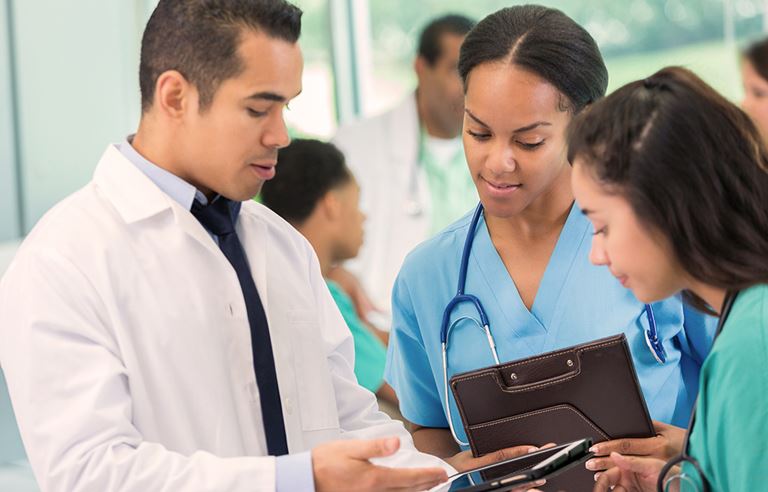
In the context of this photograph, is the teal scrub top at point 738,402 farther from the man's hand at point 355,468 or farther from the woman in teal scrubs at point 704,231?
the man's hand at point 355,468

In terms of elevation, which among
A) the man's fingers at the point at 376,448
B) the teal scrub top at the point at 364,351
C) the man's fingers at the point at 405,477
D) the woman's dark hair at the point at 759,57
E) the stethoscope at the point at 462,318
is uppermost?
Result: the woman's dark hair at the point at 759,57

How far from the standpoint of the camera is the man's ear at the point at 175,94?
57.1 inches

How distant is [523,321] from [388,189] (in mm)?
2248

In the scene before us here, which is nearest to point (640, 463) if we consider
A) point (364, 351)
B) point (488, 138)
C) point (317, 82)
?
point (488, 138)

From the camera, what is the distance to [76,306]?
4.41ft

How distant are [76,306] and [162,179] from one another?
225mm

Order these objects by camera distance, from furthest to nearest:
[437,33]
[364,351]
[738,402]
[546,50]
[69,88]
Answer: [437,33], [69,88], [364,351], [546,50], [738,402]

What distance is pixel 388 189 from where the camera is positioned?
3.93 metres

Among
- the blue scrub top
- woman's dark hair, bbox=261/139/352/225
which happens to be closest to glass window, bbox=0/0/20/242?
woman's dark hair, bbox=261/139/352/225

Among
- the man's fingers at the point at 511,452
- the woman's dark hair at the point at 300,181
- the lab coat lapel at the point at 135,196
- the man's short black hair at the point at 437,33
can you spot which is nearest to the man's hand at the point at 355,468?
the man's fingers at the point at 511,452

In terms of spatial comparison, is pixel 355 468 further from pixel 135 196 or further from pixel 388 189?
pixel 388 189

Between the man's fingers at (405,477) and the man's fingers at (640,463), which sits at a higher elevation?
the man's fingers at (405,477)

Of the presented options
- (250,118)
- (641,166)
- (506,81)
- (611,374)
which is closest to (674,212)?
(641,166)

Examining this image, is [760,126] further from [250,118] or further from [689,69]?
[250,118]
